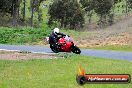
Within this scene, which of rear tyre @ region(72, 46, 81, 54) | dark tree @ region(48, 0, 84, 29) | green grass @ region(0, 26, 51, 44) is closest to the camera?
rear tyre @ region(72, 46, 81, 54)

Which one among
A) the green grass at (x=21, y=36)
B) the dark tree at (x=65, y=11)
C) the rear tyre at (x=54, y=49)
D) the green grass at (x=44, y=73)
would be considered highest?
the green grass at (x=44, y=73)

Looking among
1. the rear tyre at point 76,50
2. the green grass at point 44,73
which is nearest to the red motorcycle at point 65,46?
the rear tyre at point 76,50

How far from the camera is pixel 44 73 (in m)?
14.9

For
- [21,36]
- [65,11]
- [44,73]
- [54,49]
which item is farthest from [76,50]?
[65,11]

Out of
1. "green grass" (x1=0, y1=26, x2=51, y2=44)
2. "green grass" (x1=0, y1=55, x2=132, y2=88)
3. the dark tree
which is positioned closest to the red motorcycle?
"green grass" (x1=0, y1=55, x2=132, y2=88)

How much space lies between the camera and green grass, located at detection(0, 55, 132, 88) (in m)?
12.2

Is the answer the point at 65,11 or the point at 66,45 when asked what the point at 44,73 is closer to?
the point at 66,45

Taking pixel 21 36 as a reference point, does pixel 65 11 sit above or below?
below

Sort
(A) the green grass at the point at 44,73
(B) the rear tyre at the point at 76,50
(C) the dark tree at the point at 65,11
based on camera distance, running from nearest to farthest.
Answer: (A) the green grass at the point at 44,73, (B) the rear tyre at the point at 76,50, (C) the dark tree at the point at 65,11

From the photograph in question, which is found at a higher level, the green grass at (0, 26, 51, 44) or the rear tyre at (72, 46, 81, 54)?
the rear tyre at (72, 46, 81, 54)

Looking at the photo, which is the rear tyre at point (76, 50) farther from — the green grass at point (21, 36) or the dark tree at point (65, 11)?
the dark tree at point (65, 11)

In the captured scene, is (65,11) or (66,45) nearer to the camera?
(66,45)

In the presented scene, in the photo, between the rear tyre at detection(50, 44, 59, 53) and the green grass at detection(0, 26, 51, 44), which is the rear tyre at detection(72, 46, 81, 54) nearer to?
the rear tyre at detection(50, 44, 59, 53)

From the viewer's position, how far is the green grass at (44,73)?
12.2 metres
